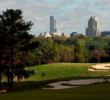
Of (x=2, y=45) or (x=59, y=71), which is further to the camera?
(x=59, y=71)

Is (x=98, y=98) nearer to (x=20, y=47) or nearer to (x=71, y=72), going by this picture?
(x=20, y=47)

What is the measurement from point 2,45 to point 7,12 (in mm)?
4643

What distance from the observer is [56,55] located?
493 ft

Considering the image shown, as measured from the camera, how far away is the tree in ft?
190

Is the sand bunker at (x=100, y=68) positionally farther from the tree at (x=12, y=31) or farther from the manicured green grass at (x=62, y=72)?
the tree at (x=12, y=31)

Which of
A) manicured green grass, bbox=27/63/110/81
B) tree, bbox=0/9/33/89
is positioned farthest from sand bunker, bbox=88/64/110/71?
tree, bbox=0/9/33/89

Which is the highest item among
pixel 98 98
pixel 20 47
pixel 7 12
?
pixel 7 12

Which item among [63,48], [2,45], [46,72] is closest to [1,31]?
[2,45]

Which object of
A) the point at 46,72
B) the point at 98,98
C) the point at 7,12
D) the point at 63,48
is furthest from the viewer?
the point at 63,48

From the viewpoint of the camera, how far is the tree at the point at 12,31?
57812mm

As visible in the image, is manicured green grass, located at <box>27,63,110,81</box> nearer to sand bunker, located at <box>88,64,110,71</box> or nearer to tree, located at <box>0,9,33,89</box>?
sand bunker, located at <box>88,64,110,71</box>

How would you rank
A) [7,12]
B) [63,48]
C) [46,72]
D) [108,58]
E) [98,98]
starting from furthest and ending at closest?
[63,48]
[108,58]
[46,72]
[7,12]
[98,98]

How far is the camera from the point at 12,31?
190ft

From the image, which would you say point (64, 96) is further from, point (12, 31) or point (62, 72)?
point (62, 72)
